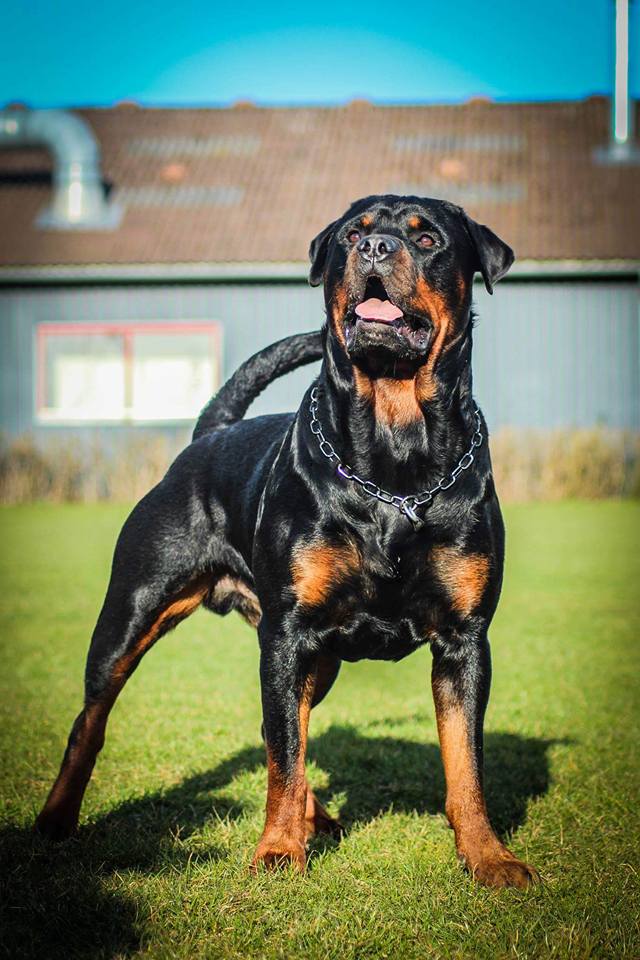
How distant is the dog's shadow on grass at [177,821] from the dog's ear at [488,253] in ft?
6.05

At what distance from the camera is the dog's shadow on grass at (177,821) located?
2848 mm

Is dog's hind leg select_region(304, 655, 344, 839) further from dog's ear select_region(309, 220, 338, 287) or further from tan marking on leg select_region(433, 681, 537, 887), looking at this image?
dog's ear select_region(309, 220, 338, 287)

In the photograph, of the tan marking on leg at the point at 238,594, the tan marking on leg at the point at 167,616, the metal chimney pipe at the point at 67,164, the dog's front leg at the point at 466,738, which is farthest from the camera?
the metal chimney pipe at the point at 67,164

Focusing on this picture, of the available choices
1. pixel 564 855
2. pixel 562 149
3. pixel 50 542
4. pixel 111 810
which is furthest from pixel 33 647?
pixel 562 149

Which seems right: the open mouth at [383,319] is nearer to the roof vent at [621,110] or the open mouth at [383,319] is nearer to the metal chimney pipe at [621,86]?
the roof vent at [621,110]

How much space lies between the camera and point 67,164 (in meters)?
22.2

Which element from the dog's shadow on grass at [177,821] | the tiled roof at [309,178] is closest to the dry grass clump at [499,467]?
the tiled roof at [309,178]

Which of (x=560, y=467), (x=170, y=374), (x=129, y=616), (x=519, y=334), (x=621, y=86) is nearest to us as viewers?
(x=129, y=616)

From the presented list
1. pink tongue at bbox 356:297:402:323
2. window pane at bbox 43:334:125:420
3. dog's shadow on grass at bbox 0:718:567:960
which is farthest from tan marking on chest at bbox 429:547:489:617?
window pane at bbox 43:334:125:420

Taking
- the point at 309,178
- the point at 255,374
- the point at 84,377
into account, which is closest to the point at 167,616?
the point at 255,374

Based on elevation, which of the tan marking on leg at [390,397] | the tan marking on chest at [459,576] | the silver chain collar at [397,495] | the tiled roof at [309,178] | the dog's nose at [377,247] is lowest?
the tan marking on chest at [459,576]

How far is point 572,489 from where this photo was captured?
18.6m

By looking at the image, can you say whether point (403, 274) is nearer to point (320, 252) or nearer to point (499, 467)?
point (320, 252)

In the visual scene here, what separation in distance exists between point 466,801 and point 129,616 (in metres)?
1.32
